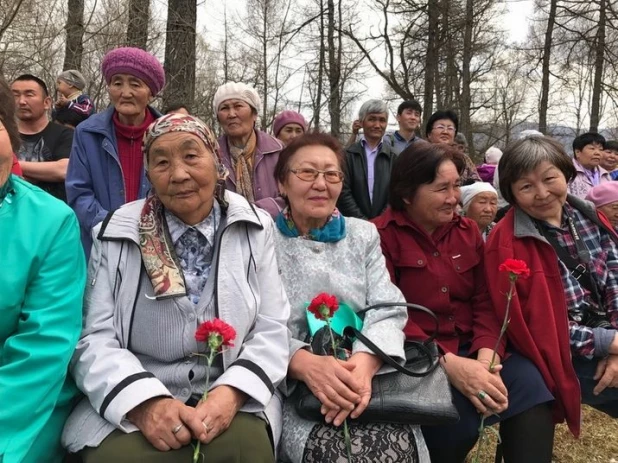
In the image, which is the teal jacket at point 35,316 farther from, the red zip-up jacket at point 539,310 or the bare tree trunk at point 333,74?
the bare tree trunk at point 333,74

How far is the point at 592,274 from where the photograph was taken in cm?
252

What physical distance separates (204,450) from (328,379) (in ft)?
1.69

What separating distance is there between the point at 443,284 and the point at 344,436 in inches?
37.5

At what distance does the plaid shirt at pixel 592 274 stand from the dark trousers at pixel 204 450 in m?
1.49

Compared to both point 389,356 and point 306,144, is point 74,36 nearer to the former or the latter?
point 306,144

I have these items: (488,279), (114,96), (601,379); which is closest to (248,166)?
(114,96)

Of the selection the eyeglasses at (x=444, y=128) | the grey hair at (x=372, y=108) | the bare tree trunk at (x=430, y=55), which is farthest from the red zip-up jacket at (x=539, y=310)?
the bare tree trunk at (x=430, y=55)

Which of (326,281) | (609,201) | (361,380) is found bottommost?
(361,380)

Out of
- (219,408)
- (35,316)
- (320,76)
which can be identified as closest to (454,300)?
(219,408)

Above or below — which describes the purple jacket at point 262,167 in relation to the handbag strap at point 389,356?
above

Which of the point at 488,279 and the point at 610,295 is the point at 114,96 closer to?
the point at 488,279

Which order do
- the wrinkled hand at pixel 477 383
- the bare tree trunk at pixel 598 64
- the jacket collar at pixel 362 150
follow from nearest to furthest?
the wrinkled hand at pixel 477 383 < the jacket collar at pixel 362 150 < the bare tree trunk at pixel 598 64

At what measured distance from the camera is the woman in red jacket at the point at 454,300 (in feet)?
7.41

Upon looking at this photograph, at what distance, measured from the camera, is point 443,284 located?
2555 millimetres
